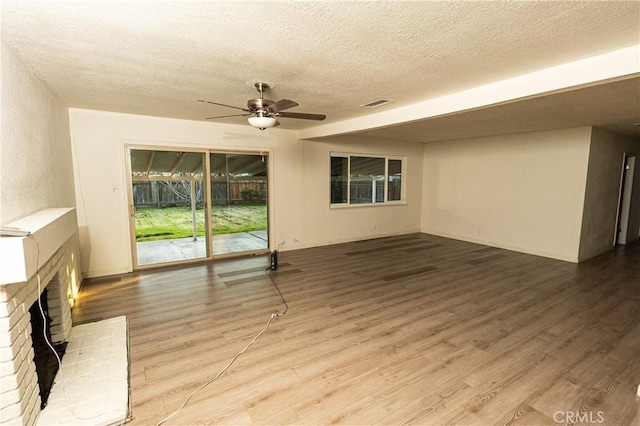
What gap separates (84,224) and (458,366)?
5125 mm

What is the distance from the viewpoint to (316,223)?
659 cm

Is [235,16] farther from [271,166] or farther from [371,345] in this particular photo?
[271,166]

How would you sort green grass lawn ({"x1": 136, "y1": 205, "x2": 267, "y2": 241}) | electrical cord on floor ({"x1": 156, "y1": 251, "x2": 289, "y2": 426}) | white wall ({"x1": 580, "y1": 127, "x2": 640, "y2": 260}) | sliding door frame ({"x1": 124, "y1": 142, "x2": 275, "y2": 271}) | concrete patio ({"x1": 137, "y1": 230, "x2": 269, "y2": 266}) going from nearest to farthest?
1. electrical cord on floor ({"x1": 156, "y1": 251, "x2": 289, "y2": 426})
2. sliding door frame ({"x1": 124, "y1": 142, "x2": 275, "y2": 271})
3. white wall ({"x1": 580, "y1": 127, "x2": 640, "y2": 260})
4. green grass lawn ({"x1": 136, "y1": 205, "x2": 267, "y2": 241})
5. concrete patio ({"x1": 137, "y1": 230, "x2": 269, "y2": 266})

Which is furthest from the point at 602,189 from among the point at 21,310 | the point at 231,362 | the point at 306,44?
the point at 21,310

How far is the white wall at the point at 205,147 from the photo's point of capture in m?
4.46

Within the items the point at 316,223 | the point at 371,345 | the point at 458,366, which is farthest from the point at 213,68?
the point at 316,223

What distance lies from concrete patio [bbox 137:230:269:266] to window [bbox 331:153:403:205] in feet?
6.34

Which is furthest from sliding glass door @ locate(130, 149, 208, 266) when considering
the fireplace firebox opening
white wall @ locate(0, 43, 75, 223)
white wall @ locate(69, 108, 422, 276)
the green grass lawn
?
the fireplace firebox opening

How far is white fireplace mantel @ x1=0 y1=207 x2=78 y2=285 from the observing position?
153 centimetres

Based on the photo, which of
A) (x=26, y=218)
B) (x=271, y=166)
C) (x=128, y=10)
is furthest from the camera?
(x=271, y=166)

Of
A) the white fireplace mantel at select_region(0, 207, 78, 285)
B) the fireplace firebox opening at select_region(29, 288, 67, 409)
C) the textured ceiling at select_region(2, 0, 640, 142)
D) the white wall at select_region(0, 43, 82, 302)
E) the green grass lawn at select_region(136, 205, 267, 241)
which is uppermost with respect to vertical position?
the textured ceiling at select_region(2, 0, 640, 142)

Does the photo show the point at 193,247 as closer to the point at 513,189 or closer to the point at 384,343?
the point at 384,343

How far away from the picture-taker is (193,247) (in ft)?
20.6

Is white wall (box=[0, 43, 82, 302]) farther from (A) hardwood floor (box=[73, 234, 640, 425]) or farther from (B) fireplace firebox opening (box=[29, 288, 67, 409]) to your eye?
(A) hardwood floor (box=[73, 234, 640, 425])
